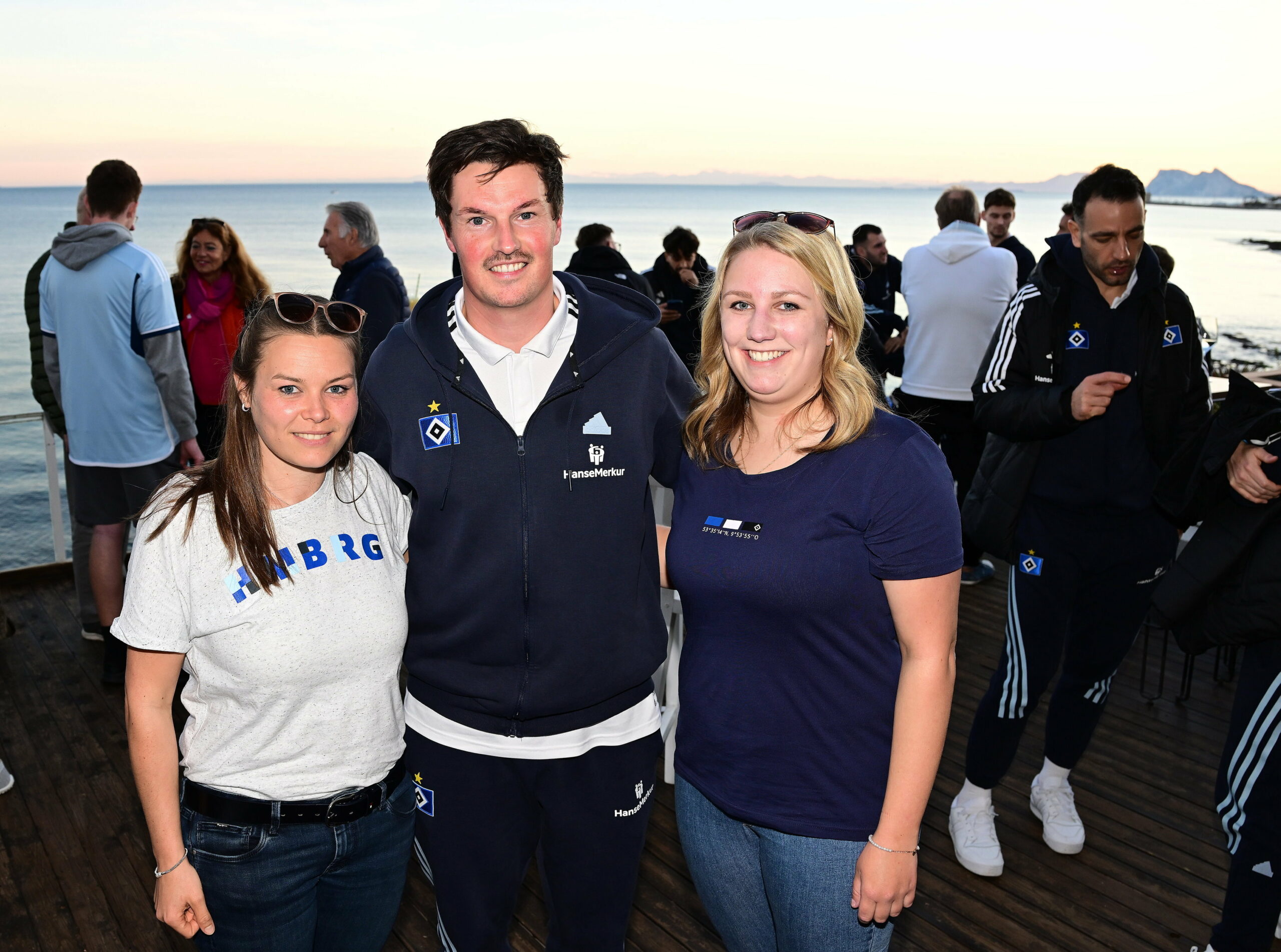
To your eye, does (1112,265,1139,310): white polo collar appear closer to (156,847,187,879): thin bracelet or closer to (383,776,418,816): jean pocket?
(383,776,418,816): jean pocket

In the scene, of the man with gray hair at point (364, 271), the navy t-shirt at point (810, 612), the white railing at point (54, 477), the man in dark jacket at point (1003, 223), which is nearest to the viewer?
the navy t-shirt at point (810, 612)

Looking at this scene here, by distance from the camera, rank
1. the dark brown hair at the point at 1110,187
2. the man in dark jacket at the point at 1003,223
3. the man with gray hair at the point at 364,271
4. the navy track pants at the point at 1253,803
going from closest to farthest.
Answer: the navy track pants at the point at 1253,803 → the dark brown hair at the point at 1110,187 → the man with gray hair at the point at 364,271 → the man in dark jacket at the point at 1003,223

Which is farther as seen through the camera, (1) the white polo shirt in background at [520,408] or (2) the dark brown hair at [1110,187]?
(2) the dark brown hair at [1110,187]

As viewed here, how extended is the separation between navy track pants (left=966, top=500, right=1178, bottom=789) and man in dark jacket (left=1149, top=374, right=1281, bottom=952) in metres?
0.37

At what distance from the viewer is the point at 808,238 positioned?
144 centimetres

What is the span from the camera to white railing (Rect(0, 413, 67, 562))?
4969 mm

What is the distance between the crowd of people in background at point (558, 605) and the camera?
139 centimetres

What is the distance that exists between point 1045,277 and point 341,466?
2113 millimetres

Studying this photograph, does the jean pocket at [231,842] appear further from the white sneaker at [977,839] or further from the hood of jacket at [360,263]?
the hood of jacket at [360,263]

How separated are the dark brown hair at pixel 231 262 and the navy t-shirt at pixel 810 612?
148 inches

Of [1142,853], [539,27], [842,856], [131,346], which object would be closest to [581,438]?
[842,856]

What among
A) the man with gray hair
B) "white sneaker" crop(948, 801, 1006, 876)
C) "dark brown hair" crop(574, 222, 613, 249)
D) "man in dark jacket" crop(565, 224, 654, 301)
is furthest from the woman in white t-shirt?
"dark brown hair" crop(574, 222, 613, 249)

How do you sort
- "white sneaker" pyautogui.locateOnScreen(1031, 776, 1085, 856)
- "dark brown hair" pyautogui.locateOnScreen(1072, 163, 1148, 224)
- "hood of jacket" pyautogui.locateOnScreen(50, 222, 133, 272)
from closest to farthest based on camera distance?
"dark brown hair" pyautogui.locateOnScreen(1072, 163, 1148, 224)
"white sneaker" pyautogui.locateOnScreen(1031, 776, 1085, 856)
"hood of jacket" pyautogui.locateOnScreen(50, 222, 133, 272)

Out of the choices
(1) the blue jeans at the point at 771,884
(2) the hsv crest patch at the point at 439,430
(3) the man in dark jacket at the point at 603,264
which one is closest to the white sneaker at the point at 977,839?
(1) the blue jeans at the point at 771,884
